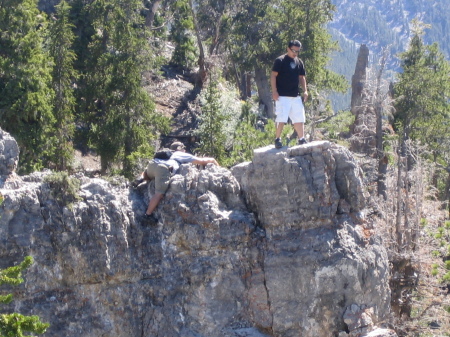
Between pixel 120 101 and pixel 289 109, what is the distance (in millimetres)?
10947

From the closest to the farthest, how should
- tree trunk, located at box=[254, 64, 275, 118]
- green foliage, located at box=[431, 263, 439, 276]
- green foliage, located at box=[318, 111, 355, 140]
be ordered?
green foliage, located at box=[431, 263, 439, 276] < green foliage, located at box=[318, 111, 355, 140] < tree trunk, located at box=[254, 64, 275, 118]

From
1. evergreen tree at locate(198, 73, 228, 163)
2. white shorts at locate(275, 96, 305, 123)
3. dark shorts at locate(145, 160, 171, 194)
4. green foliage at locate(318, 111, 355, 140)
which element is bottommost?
dark shorts at locate(145, 160, 171, 194)

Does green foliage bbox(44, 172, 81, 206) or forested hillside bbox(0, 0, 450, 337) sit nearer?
green foliage bbox(44, 172, 81, 206)

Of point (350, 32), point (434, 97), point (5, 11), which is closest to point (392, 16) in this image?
point (350, 32)

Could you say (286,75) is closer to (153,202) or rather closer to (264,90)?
(153,202)

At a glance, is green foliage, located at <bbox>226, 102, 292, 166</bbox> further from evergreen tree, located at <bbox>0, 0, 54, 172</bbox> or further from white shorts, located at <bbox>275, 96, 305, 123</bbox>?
white shorts, located at <bbox>275, 96, 305, 123</bbox>

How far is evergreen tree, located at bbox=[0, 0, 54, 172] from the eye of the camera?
20016 mm

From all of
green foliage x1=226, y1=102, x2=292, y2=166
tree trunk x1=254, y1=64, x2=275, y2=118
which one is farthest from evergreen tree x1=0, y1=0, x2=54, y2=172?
tree trunk x1=254, y1=64, x2=275, y2=118

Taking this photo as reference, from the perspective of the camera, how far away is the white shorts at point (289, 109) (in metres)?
13.5

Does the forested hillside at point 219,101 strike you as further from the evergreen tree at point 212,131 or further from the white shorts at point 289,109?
the white shorts at point 289,109

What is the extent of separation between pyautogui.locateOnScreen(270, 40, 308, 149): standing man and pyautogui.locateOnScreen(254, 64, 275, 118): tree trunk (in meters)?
18.7

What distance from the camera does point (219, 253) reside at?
13016 millimetres

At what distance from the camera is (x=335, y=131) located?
89.0 ft

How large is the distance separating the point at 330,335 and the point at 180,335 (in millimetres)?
2654
